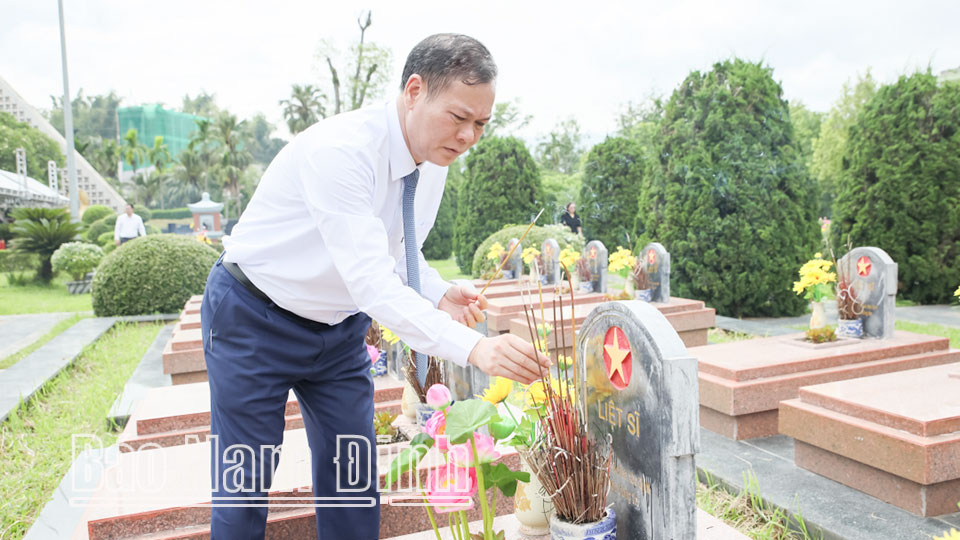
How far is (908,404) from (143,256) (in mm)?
8949

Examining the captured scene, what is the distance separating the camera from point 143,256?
9102 mm

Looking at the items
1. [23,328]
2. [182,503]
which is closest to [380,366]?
[182,503]

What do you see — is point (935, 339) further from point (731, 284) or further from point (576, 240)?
point (576, 240)

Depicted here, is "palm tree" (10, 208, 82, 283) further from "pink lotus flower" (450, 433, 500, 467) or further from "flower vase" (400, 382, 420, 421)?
"pink lotus flower" (450, 433, 500, 467)

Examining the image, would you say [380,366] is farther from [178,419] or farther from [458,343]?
[458,343]

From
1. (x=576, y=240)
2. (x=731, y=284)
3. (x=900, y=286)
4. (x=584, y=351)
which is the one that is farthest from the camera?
(x=576, y=240)

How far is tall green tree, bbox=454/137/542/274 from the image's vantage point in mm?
14984

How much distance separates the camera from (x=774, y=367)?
4.08 m

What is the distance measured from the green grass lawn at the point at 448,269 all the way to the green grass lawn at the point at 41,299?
6762 mm

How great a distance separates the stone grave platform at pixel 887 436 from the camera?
277 cm

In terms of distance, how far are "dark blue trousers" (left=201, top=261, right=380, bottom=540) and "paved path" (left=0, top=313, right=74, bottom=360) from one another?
630cm

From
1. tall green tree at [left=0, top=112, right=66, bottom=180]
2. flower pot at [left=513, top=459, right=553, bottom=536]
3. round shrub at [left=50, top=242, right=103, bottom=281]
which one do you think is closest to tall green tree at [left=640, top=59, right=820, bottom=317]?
flower pot at [left=513, top=459, right=553, bottom=536]

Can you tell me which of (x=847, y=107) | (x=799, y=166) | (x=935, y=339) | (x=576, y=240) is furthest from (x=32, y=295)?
(x=847, y=107)

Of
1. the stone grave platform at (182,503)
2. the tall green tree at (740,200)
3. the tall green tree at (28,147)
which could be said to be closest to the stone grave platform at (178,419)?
the stone grave platform at (182,503)
